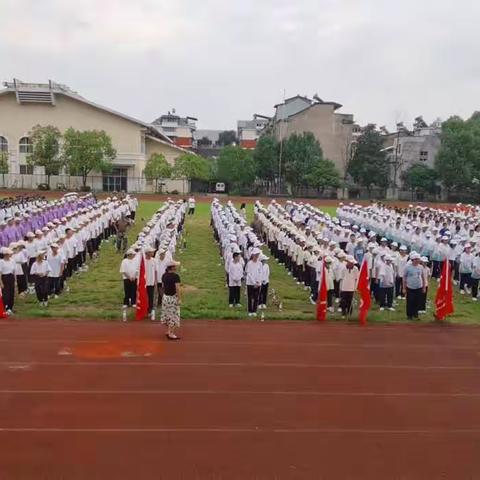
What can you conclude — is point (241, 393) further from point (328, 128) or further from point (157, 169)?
point (328, 128)

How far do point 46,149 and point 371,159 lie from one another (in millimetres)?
24593

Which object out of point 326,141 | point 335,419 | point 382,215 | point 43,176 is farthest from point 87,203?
point 326,141

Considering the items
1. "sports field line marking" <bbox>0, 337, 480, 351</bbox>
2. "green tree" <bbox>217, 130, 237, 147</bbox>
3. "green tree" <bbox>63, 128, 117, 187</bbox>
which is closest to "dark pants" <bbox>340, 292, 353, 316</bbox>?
"sports field line marking" <bbox>0, 337, 480, 351</bbox>

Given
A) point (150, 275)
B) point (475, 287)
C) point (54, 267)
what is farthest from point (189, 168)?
point (150, 275)

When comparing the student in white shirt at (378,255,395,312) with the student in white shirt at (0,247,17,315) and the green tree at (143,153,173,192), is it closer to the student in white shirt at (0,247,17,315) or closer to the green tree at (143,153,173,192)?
the student in white shirt at (0,247,17,315)

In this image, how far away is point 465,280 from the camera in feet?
49.5

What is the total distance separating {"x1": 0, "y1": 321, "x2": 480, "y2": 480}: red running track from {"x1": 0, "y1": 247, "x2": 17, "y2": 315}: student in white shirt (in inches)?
29.7

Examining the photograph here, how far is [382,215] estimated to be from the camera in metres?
24.4

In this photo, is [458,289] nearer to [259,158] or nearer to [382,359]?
[382,359]

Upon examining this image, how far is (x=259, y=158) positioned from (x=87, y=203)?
87.1 feet

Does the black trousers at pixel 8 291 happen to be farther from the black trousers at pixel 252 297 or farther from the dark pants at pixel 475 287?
the dark pants at pixel 475 287

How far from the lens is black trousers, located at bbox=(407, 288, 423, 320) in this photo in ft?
39.9

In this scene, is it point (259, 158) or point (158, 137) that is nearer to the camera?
point (259, 158)

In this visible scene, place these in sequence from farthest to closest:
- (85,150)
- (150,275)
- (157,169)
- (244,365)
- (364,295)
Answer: (157,169) → (85,150) → (150,275) → (364,295) → (244,365)
